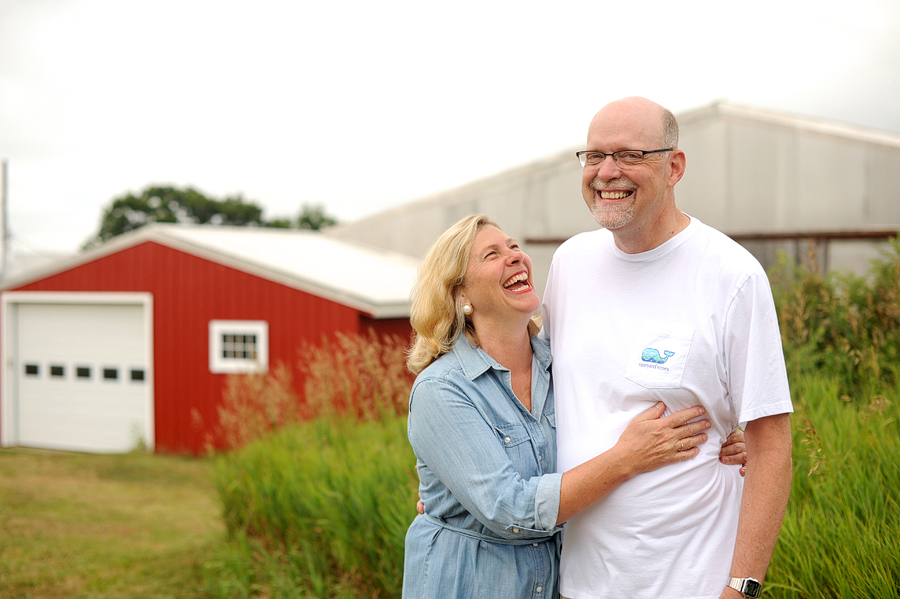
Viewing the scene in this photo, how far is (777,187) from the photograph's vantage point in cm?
1061

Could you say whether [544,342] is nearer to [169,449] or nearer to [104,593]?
[104,593]

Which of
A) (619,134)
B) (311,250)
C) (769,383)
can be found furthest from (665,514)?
(311,250)

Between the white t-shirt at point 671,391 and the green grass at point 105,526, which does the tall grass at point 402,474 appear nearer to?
the green grass at point 105,526

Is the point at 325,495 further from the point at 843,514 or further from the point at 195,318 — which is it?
the point at 195,318

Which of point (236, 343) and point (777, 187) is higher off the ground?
point (777, 187)

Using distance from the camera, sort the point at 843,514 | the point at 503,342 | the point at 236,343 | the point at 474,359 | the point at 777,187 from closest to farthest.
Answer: the point at 474,359 → the point at 503,342 → the point at 843,514 → the point at 777,187 → the point at 236,343

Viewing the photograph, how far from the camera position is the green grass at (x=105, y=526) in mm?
5844

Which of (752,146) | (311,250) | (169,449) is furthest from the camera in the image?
(311,250)

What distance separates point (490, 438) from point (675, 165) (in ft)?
3.25

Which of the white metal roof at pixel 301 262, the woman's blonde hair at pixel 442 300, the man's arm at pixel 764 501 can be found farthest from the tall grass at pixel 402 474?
the white metal roof at pixel 301 262

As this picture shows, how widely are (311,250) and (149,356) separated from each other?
13.7ft

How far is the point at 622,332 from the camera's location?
2.15 m

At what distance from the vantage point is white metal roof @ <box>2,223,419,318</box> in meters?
11.5

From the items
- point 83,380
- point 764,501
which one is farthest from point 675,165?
point 83,380
